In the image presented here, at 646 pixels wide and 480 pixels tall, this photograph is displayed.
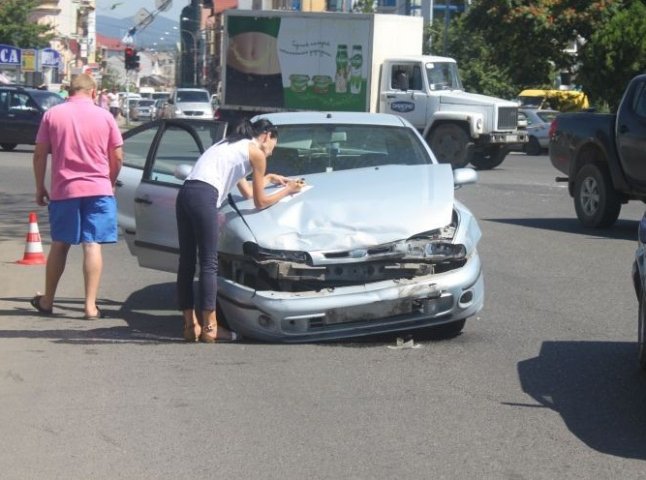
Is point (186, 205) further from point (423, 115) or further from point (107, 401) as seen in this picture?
point (423, 115)

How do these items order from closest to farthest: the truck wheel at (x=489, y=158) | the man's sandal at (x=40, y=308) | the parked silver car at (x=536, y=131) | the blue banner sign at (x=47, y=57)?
the man's sandal at (x=40, y=308), the truck wheel at (x=489, y=158), the parked silver car at (x=536, y=131), the blue banner sign at (x=47, y=57)

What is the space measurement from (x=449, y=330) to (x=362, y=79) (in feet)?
67.8

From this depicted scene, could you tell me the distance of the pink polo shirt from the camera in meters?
9.09

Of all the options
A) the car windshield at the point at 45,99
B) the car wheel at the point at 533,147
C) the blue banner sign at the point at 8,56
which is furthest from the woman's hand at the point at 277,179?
the car wheel at the point at 533,147

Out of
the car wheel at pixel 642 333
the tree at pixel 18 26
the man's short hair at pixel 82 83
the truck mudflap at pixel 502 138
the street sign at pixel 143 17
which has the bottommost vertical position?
the truck mudflap at pixel 502 138

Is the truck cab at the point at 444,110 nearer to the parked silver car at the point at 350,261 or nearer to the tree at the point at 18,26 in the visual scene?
the parked silver car at the point at 350,261

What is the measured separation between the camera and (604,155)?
612 inches

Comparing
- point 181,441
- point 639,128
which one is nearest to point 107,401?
point 181,441

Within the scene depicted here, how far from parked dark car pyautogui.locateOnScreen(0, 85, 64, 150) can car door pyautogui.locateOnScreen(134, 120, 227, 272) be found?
21.6m

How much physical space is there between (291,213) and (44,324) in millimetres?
2330

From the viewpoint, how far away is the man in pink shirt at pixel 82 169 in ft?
29.8

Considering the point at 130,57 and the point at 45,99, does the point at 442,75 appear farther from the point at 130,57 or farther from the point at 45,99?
the point at 130,57

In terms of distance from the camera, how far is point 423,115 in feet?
93.8

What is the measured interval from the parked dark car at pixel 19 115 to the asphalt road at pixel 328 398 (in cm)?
2122
